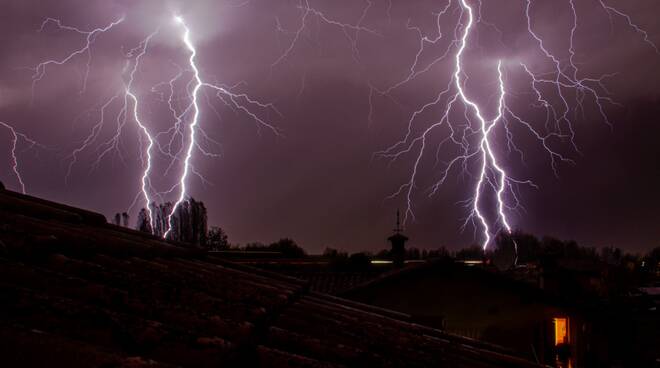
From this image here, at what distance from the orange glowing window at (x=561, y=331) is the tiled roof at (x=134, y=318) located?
15.6m

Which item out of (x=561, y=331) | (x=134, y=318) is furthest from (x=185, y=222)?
(x=134, y=318)

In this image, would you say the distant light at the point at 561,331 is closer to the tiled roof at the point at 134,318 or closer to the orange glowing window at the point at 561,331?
the orange glowing window at the point at 561,331

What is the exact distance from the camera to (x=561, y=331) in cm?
1689

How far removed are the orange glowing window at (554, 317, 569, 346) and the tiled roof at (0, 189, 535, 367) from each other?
1564 centimetres

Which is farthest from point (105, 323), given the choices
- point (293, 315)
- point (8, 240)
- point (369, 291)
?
point (369, 291)

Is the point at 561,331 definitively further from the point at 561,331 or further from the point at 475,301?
the point at 475,301

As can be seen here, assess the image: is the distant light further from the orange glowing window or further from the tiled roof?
the tiled roof

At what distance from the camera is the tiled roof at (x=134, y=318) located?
94 cm

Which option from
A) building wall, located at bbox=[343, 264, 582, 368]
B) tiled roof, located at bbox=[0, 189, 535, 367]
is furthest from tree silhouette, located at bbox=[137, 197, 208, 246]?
tiled roof, located at bbox=[0, 189, 535, 367]

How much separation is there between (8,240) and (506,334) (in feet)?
47.4

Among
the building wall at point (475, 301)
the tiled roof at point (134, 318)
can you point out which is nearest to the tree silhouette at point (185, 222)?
the building wall at point (475, 301)

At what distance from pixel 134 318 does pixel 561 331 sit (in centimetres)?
1774

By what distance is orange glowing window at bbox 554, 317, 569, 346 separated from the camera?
54.9 ft

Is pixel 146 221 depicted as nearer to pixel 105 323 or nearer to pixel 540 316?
pixel 540 316
